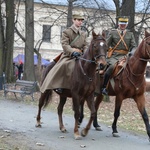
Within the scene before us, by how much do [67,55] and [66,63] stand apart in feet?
0.85

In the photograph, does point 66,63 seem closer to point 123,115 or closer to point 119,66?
point 119,66

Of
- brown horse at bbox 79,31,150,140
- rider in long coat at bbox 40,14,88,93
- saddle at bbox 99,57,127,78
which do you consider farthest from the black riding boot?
rider in long coat at bbox 40,14,88,93

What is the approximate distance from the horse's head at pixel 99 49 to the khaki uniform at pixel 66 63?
0.90 meters

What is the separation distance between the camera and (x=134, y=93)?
1077cm

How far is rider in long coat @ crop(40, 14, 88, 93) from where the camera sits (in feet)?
35.2

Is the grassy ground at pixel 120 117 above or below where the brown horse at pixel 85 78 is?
below

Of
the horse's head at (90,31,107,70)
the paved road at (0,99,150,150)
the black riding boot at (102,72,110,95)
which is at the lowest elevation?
the paved road at (0,99,150,150)

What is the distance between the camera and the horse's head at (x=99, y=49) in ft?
31.3

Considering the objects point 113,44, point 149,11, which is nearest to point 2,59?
point 149,11

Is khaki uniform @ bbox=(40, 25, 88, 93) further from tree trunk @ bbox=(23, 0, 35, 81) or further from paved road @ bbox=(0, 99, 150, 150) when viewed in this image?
tree trunk @ bbox=(23, 0, 35, 81)

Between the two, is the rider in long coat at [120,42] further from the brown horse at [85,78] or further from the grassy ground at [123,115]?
the grassy ground at [123,115]

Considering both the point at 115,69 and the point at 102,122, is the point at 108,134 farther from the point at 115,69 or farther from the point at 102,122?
the point at 102,122

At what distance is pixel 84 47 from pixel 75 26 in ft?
1.88

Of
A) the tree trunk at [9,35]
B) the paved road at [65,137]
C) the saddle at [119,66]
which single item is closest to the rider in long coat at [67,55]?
the saddle at [119,66]
